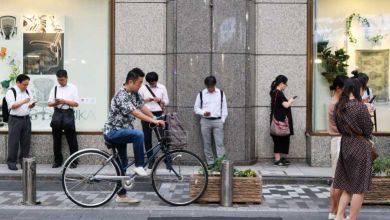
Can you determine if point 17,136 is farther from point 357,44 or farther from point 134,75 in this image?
point 357,44

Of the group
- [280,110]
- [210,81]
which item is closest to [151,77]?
[210,81]

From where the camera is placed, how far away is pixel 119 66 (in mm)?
12719

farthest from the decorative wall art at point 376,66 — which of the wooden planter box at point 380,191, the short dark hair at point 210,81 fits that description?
the wooden planter box at point 380,191

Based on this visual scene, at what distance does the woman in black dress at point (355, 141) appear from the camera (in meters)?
7.37

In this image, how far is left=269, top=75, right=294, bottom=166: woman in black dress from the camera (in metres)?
12.2

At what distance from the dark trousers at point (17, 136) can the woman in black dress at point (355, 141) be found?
6.49m

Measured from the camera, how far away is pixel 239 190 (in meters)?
9.12

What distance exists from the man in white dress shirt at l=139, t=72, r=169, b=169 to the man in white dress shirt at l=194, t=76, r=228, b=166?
0.63 metres

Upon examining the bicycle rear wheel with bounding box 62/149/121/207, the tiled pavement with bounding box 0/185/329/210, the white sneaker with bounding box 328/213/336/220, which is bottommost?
the tiled pavement with bounding box 0/185/329/210

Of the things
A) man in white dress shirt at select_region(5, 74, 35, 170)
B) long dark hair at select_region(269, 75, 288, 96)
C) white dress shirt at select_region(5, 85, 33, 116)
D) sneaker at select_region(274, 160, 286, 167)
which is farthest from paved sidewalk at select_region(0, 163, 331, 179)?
long dark hair at select_region(269, 75, 288, 96)

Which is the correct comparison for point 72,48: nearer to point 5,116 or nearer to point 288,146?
point 5,116

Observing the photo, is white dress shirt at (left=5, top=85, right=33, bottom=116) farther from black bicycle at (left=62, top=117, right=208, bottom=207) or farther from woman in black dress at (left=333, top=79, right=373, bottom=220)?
woman in black dress at (left=333, top=79, right=373, bottom=220)

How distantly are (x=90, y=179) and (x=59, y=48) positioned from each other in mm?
4804

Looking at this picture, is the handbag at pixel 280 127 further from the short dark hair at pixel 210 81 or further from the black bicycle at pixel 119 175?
the black bicycle at pixel 119 175
